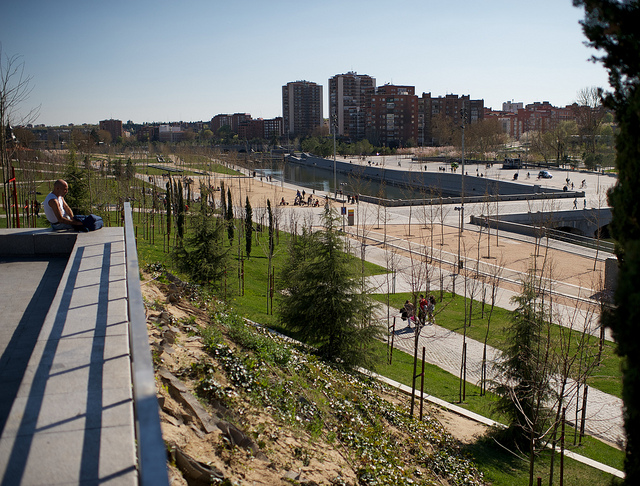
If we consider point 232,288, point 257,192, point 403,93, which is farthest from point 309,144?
point 232,288

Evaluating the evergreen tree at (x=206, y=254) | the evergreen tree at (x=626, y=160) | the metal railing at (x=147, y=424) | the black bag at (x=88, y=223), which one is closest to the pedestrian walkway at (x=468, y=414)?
the evergreen tree at (x=206, y=254)

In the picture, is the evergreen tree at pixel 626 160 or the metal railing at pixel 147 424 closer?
the metal railing at pixel 147 424

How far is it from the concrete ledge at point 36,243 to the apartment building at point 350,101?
148 m

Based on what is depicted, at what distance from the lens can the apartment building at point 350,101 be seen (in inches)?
6329

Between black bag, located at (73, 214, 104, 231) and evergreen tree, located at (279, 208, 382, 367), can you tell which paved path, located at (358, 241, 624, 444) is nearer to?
evergreen tree, located at (279, 208, 382, 367)

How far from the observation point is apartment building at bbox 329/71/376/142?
161 metres

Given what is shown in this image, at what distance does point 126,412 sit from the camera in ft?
11.1

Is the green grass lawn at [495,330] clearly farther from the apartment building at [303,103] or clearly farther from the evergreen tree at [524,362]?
the apartment building at [303,103]

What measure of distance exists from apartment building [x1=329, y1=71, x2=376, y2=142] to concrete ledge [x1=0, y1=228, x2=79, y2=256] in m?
148

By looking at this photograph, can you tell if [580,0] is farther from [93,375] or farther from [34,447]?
[34,447]

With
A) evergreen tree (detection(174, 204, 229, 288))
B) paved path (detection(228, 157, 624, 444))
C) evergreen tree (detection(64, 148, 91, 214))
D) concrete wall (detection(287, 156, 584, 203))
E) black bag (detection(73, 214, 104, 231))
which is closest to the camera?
black bag (detection(73, 214, 104, 231))

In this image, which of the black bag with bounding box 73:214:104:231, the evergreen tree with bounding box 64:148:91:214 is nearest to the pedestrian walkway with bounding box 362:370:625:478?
the black bag with bounding box 73:214:104:231

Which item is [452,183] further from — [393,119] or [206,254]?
[393,119]

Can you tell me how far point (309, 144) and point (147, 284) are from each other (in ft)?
410
